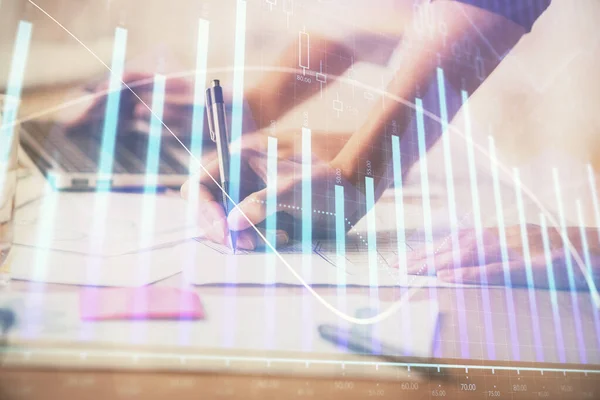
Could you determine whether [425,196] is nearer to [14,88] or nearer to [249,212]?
[249,212]

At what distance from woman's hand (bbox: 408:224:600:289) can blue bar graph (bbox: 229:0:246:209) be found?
0.42 metres

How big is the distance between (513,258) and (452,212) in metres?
0.20

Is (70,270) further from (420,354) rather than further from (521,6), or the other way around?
(521,6)

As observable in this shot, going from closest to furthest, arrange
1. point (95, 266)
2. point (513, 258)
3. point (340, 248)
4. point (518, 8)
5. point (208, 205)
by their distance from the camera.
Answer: point (95, 266), point (208, 205), point (340, 248), point (513, 258), point (518, 8)

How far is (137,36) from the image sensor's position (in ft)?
3.24

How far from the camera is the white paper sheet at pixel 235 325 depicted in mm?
816

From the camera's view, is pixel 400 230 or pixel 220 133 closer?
pixel 220 133

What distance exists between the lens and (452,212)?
1.26 meters

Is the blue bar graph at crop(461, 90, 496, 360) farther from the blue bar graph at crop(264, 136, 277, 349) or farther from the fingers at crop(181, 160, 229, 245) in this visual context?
the fingers at crop(181, 160, 229, 245)

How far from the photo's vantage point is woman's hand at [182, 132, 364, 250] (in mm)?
978

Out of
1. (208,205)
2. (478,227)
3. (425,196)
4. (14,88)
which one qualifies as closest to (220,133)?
(208,205)

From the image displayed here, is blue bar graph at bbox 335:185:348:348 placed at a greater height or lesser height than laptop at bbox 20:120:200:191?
lesser

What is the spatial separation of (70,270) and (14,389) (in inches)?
7.2

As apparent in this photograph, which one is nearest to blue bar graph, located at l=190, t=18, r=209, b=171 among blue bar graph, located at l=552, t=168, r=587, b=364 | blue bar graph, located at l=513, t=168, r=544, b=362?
blue bar graph, located at l=513, t=168, r=544, b=362
